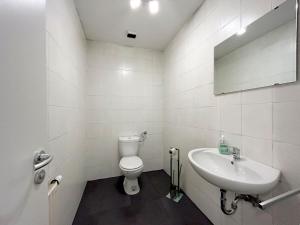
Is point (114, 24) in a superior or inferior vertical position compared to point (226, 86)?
superior

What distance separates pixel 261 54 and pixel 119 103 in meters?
1.92

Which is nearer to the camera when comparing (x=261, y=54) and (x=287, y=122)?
(x=287, y=122)

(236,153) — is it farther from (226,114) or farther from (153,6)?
(153,6)

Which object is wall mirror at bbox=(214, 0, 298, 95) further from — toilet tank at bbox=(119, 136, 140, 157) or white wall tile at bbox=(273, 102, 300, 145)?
toilet tank at bbox=(119, 136, 140, 157)

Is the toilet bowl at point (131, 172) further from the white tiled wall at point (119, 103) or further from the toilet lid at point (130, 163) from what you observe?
the white tiled wall at point (119, 103)

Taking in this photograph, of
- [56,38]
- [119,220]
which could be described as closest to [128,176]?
[119,220]

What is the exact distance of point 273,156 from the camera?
2.87 feet

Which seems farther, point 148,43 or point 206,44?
point 148,43

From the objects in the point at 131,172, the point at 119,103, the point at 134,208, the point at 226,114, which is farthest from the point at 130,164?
the point at 226,114

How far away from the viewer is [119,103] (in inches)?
91.4

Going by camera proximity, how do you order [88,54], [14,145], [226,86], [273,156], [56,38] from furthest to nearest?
[88,54] < [226,86] < [56,38] < [273,156] < [14,145]

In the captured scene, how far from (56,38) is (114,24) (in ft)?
3.45

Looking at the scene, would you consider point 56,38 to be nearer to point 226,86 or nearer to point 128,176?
point 226,86

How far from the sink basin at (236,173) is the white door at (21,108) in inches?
35.3
